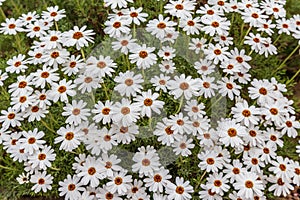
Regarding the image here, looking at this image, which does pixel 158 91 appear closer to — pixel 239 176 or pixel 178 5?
pixel 178 5

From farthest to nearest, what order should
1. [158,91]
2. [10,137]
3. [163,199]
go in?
1. [158,91]
2. [10,137]
3. [163,199]

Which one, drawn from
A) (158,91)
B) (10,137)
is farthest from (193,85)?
(10,137)

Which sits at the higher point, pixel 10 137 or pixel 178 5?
pixel 178 5

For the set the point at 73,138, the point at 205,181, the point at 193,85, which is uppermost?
the point at 193,85

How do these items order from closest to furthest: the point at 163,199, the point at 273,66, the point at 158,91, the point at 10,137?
the point at 163,199 < the point at 10,137 < the point at 158,91 < the point at 273,66

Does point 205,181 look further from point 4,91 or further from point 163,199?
point 4,91

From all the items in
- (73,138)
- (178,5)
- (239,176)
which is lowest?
(239,176)

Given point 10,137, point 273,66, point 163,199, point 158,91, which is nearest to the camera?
point 163,199

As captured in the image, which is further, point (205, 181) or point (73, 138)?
point (205, 181)

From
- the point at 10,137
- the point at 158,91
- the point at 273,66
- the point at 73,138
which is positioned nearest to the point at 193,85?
the point at 158,91
